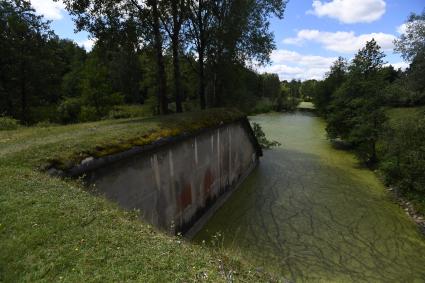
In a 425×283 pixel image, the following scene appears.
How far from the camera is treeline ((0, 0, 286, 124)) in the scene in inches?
546

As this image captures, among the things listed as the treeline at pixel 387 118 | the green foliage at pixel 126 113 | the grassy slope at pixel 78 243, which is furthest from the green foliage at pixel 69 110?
the treeline at pixel 387 118

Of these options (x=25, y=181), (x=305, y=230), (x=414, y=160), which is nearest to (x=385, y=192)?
(x=414, y=160)

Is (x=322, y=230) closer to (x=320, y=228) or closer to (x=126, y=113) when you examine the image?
(x=320, y=228)

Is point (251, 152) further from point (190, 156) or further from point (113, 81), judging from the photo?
point (113, 81)

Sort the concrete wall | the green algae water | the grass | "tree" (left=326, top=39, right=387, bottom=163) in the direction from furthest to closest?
"tree" (left=326, top=39, right=387, bottom=163) → the grass → the green algae water → the concrete wall

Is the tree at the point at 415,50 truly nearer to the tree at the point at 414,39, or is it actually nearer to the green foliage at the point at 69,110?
the tree at the point at 414,39

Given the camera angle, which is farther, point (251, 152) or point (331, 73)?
point (331, 73)

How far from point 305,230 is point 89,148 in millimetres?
8445

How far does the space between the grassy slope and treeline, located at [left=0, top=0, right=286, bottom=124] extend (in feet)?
32.7

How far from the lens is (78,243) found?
3.73m

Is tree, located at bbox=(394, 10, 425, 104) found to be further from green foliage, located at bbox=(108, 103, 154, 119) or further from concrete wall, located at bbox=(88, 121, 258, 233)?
green foliage, located at bbox=(108, 103, 154, 119)

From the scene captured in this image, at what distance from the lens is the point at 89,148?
697cm

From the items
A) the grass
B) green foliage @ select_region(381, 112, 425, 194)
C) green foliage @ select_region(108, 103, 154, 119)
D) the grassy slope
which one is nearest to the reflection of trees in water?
green foliage @ select_region(381, 112, 425, 194)

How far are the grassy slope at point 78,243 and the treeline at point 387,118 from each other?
1198 centimetres
